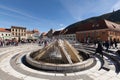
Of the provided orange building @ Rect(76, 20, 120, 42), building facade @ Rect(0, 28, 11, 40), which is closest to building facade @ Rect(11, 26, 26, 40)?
building facade @ Rect(0, 28, 11, 40)

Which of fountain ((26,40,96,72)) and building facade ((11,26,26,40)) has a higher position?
building facade ((11,26,26,40))

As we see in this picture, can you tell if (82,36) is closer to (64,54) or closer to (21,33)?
(64,54)

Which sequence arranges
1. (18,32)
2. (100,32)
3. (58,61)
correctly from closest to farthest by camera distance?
(58,61)
(100,32)
(18,32)

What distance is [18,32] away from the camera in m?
68.0

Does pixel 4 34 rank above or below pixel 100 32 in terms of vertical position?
above

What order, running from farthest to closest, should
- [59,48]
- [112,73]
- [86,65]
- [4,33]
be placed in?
1. [4,33]
2. [59,48]
3. [86,65]
4. [112,73]

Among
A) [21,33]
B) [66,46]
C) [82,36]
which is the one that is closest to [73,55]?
[66,46]

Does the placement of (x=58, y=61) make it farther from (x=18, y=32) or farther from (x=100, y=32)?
(x=18, y=32)

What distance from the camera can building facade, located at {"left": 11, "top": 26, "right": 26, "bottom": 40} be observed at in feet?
214

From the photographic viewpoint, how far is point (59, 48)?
1103 centimetres

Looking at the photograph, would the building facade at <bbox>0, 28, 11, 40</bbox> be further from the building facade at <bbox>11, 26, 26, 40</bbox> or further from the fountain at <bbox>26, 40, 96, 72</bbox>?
the fountain at <bbox>26, 40, 96, 72</bbox>

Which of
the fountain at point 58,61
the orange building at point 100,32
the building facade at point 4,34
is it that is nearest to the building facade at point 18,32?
the building facade at point 4,34

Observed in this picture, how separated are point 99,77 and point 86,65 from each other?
5.95ft

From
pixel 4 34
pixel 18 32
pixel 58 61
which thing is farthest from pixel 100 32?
pixel 18 32
